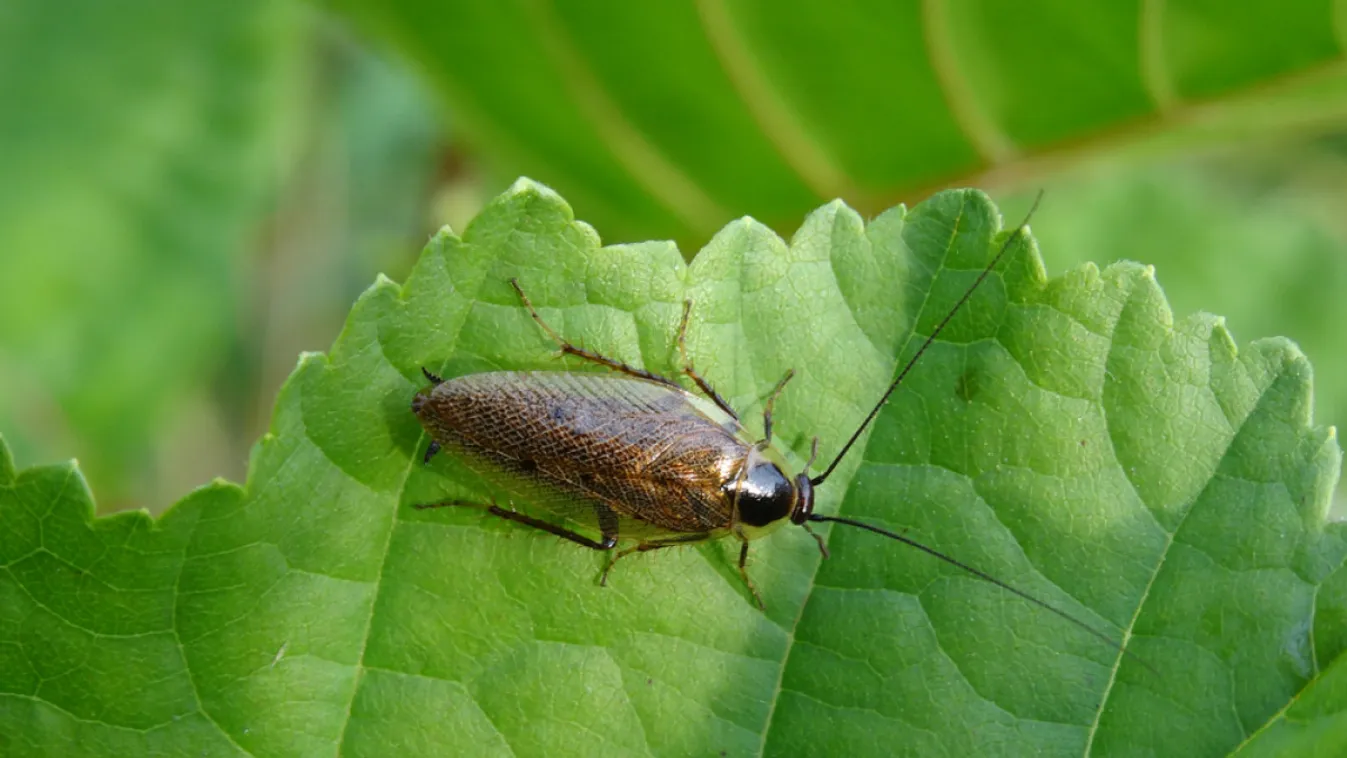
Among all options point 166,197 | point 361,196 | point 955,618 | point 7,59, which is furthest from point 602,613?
point 361,196

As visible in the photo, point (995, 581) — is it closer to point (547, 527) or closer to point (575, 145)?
point (547, 527)

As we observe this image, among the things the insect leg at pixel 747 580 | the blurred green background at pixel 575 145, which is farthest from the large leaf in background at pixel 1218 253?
the insect leg at pixel 747 580

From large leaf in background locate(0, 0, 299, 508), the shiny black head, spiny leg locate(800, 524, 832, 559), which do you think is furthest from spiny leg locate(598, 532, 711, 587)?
large leaf in background locate(0, 0, 299, 508)

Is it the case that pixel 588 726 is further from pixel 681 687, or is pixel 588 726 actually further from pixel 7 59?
pixel 7 59

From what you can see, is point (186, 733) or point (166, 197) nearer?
point (186, 733)

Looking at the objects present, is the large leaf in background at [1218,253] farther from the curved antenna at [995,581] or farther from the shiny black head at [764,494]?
the curved antenna at [995,581]
